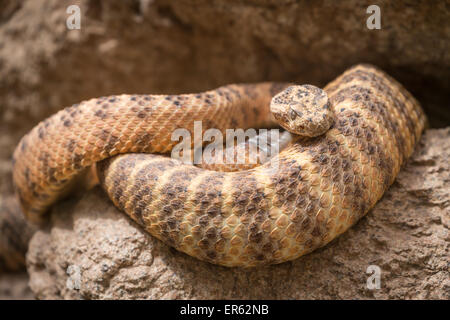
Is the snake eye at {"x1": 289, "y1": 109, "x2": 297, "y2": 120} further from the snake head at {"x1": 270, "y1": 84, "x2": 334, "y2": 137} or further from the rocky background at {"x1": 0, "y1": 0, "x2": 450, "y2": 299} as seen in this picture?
the rocky background at {"x1": 0, "y1": 0, "x2": 450, "y2": 299}

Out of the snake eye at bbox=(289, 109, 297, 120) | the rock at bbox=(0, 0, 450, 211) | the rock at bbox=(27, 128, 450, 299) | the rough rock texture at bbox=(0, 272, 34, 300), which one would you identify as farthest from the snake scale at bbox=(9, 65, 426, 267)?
the rough rock texture at bbox=(0, 272, 34, 300)

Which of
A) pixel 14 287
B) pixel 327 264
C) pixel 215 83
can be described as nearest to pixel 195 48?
pixel 215 83

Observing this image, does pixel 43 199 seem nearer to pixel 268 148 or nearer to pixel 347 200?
pixel 268 148

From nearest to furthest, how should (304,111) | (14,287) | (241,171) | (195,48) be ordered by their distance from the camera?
(304,111), (241,171), (195,48), (14,287)

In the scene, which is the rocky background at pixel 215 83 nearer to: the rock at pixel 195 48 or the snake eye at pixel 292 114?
the rock at pixel 195 48

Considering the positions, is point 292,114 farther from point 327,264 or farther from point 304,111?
point 327,264
